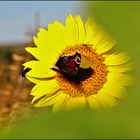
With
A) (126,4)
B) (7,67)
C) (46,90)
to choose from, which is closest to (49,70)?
(46,90)

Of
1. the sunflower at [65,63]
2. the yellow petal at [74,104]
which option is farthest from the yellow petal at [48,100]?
the yellow petal at [74,104]

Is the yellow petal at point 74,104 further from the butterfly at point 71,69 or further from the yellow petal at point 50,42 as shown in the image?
the yellow petal at point 50,42

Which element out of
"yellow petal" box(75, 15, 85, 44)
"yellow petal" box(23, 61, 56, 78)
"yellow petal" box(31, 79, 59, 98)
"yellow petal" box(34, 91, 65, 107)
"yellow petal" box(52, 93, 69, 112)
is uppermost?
"yellow petal" box(75, 15, 85, 44)

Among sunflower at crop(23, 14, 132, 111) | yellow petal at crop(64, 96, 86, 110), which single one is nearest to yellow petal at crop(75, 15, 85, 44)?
sunflower at crop(23, 14, 132, 111)

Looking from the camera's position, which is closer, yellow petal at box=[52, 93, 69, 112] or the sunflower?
yellow petal at box=[52, 93, 69, 112]

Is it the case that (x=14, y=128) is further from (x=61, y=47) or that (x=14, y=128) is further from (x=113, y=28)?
(x=61, y=47)

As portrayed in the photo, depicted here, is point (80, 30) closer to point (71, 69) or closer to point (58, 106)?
point (71, 69)

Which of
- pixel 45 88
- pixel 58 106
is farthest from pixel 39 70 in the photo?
pixel 58 106

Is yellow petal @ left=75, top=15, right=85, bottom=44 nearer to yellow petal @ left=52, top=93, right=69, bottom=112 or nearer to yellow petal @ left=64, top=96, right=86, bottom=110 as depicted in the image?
yellow petal @ left=52, top=93, right=69, bottom=112
